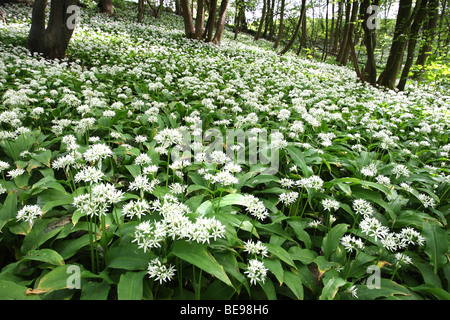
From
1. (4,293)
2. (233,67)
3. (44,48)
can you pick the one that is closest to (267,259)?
(4,293)

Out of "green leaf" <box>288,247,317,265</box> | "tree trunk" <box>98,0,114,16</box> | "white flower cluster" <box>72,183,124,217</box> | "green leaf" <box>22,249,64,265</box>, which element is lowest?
"green leaf" <box>288,247,317,265</box>

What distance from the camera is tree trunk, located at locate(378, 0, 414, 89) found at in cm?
873

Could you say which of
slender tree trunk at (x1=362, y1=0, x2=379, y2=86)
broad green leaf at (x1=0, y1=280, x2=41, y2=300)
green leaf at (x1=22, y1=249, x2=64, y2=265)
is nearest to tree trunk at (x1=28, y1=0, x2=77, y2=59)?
green leaf at (x1=22, y1=249, x2=64, y2=265)

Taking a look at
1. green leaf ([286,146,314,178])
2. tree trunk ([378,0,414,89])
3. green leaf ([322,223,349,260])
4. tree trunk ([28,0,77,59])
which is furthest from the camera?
tree trunk ([378,0,414,89])

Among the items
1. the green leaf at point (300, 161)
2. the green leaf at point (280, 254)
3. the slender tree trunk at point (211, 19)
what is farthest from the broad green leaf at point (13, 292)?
the slender tree trunk at point (211, 19)

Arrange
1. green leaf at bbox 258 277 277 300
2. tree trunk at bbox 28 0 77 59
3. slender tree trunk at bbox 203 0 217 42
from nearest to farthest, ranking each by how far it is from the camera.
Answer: green leaf at bbox 258 277 277 300
tree trunk at bbox 28 0 77 59
slender tree trunk at bbox 203 0 217 42

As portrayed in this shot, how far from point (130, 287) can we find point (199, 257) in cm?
43

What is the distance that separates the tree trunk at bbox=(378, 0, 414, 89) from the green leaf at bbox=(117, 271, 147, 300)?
10330mm

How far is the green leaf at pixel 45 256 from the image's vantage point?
5.39 feet

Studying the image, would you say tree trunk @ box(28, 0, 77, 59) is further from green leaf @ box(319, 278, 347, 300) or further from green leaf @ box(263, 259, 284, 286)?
green leaf @ box(319, 278, 347, 300)

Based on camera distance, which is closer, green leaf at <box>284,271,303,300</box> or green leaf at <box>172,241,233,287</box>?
green leaf at <box>172,241,233,287</box>

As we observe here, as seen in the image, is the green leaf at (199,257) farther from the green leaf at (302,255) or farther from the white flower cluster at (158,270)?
the green leaf at (302,255)

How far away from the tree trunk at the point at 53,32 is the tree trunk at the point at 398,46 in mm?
10847

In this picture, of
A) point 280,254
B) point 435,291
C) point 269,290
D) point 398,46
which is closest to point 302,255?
point 280,254
